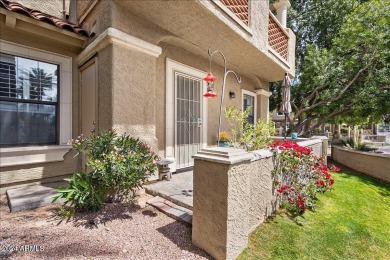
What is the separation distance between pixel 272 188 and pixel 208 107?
12.3ft

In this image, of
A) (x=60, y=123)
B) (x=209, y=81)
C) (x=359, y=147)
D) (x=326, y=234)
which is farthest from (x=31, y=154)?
(x=359, y=147)

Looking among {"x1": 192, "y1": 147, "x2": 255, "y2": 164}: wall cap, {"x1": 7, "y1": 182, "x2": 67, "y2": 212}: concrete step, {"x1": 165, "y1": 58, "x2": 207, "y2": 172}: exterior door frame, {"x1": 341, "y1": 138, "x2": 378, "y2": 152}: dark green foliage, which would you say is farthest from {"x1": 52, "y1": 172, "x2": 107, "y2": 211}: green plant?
{"x1": 341, "y1": 138, "x2": 378, "y2": 152}: dark green foliage

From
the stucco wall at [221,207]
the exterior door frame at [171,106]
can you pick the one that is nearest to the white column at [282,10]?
the exterior door frame at [171,106]

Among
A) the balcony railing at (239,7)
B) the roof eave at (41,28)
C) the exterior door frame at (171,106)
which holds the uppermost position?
the balcony railing at (239,7)

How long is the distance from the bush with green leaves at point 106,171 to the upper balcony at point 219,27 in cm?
244

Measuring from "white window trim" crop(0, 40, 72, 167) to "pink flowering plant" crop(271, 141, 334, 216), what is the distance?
5113mm

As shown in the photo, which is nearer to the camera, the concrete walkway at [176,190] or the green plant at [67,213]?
the green plant at [67,213]

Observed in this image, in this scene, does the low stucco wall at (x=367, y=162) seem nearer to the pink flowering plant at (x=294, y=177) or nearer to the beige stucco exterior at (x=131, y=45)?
the pink flowering plant at (x=294, y=177)

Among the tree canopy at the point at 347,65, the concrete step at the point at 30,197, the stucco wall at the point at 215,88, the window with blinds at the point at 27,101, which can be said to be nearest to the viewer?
the concrete step at the point at 30,197

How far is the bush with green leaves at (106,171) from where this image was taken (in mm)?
3244

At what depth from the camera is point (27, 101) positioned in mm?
4766

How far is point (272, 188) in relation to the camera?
3873 mm

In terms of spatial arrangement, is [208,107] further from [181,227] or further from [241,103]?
[181,227]

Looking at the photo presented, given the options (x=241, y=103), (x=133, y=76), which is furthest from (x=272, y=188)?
(x=241, y=103)
